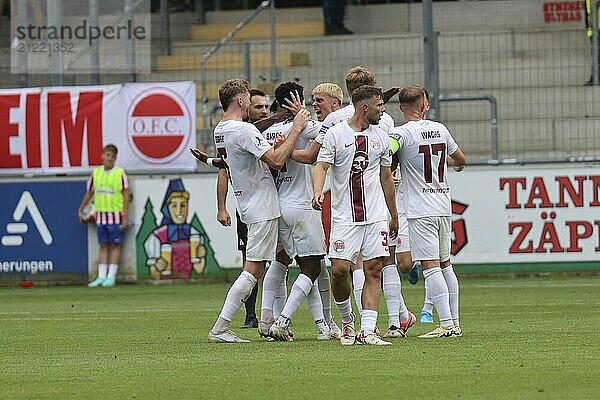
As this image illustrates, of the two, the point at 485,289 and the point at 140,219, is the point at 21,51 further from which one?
the point at 485,289

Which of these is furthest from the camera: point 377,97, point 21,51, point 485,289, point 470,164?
point 21,51

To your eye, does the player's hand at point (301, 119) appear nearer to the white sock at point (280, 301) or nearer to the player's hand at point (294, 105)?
the player's hand at point (294, 105)

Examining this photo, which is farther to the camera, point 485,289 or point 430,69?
point 430,69

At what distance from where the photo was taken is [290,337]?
11867 millimetres

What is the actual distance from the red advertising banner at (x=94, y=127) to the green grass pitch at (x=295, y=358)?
5.93 meters

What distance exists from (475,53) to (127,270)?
668 centimetres

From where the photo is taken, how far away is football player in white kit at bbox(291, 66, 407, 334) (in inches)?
453

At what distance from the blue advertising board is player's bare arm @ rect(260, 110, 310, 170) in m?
10.8

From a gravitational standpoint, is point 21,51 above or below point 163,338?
above

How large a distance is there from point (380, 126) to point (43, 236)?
11.2 metres

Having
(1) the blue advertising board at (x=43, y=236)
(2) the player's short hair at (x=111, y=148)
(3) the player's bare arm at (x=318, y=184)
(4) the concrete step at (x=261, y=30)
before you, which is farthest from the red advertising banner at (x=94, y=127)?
(3) the player's bare arm at (x=318, y=184)

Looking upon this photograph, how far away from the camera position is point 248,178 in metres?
11.9

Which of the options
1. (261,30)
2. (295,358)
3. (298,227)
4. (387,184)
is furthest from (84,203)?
(295,358)

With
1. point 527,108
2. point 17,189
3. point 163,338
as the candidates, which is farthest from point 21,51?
point 163,338
